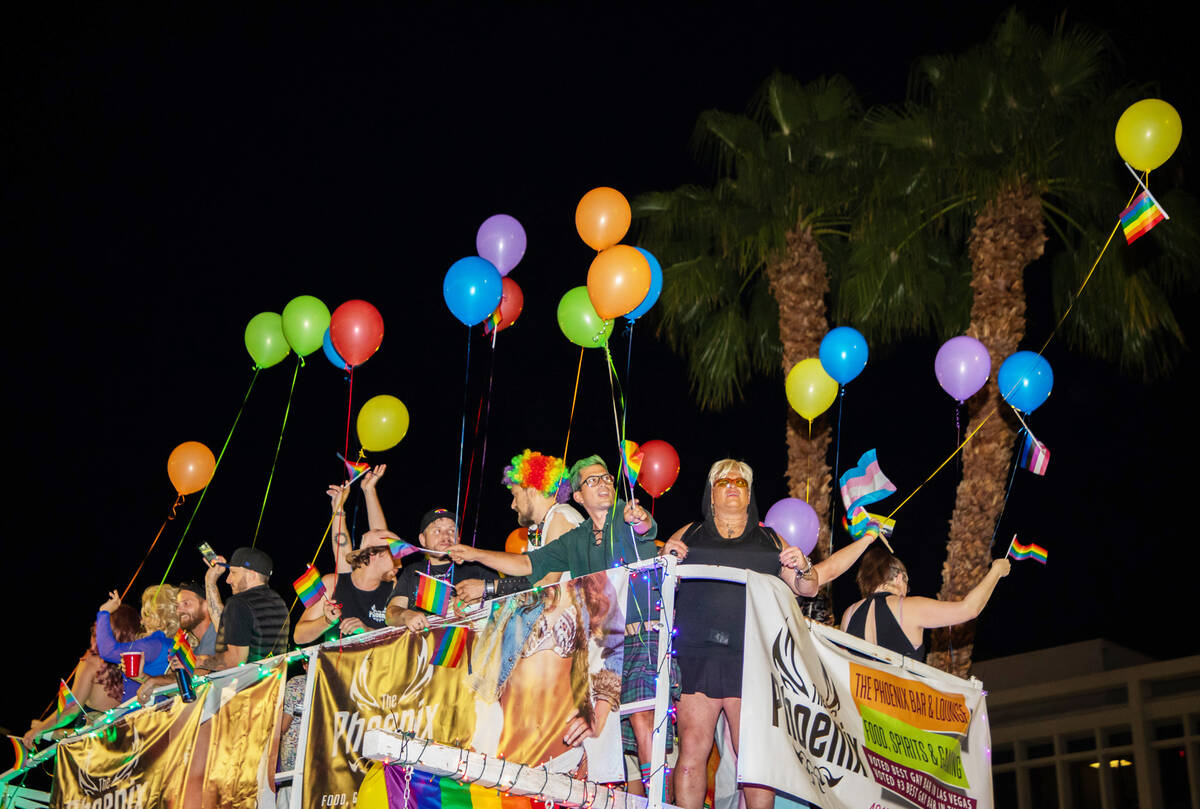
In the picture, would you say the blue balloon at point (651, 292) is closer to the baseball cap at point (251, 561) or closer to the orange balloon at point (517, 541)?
the orange balloon at point (517, 541)

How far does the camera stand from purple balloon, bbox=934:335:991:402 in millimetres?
9211

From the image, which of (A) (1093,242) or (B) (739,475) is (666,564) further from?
(A) (1093,242)

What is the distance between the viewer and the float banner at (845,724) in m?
5.05

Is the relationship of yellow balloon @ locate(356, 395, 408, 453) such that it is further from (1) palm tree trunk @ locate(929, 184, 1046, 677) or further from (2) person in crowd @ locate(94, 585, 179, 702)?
(1) palm tree trunk @ locate(929, 184, 1046, 677)

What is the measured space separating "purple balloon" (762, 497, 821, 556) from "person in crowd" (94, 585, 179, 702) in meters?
3.96

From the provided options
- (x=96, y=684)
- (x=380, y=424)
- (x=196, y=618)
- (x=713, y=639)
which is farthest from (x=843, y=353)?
(x=96, y=684)

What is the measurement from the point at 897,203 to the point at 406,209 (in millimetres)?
12913

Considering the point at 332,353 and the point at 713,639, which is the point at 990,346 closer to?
the point at 332,353

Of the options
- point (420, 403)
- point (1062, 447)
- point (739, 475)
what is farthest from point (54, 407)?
point (1062, 447)

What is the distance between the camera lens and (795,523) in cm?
809

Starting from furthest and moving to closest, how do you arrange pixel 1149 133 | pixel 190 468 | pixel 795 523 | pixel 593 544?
pixel 190 468 < pixel 1149 133 < pixel 795 523 < pixel 593 544

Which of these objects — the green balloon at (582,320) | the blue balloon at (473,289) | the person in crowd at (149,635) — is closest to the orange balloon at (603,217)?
the green balloon at (582,320)

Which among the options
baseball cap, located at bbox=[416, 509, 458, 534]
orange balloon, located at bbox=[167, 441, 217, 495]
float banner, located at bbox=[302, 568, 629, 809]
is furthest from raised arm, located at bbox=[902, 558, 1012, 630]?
orange balloon, located at bbox=[167, 441, 217, 495]

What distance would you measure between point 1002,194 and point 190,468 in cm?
814
